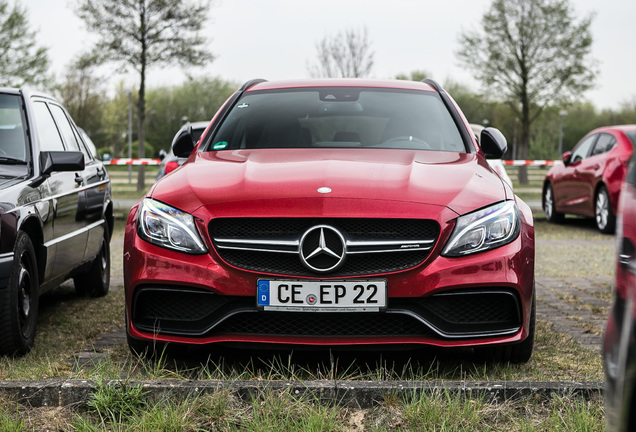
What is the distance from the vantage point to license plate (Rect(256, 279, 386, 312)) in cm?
374

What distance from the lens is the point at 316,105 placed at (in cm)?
540

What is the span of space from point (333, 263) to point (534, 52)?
33.3m

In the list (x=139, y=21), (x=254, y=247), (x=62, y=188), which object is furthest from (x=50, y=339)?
(x=139, y=21)

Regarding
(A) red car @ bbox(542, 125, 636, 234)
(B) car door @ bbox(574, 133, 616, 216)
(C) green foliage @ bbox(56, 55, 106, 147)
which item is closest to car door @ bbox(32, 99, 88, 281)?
(A) red car @ bbox(542, 125, 636, 234)

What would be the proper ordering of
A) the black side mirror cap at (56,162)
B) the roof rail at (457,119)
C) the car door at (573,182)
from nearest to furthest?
1. the roof rail at (457,119)
2. the black side mirror cap at (56,162)
3. the car door at (573,182)

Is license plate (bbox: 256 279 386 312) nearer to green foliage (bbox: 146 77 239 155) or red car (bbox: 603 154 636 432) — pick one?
red car (bbox: 603 154 636 432)

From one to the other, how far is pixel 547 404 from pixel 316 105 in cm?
271

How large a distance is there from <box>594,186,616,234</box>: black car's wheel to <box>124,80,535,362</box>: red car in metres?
9.75

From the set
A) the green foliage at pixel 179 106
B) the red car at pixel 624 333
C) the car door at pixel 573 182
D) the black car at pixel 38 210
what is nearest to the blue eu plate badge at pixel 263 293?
the black car at pixel 38 210

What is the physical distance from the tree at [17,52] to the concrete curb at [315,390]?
31818 mm

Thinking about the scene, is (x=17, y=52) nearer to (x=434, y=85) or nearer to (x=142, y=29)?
(x=142, y=29)

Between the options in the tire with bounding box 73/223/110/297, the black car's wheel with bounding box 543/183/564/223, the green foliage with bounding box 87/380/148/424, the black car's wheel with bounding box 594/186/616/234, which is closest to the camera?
the green foliage with bounding box 87/380/148/424

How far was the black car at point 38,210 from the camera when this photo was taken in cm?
439

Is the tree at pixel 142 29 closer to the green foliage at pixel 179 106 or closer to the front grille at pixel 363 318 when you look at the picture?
the front grille at pixel 363 318
